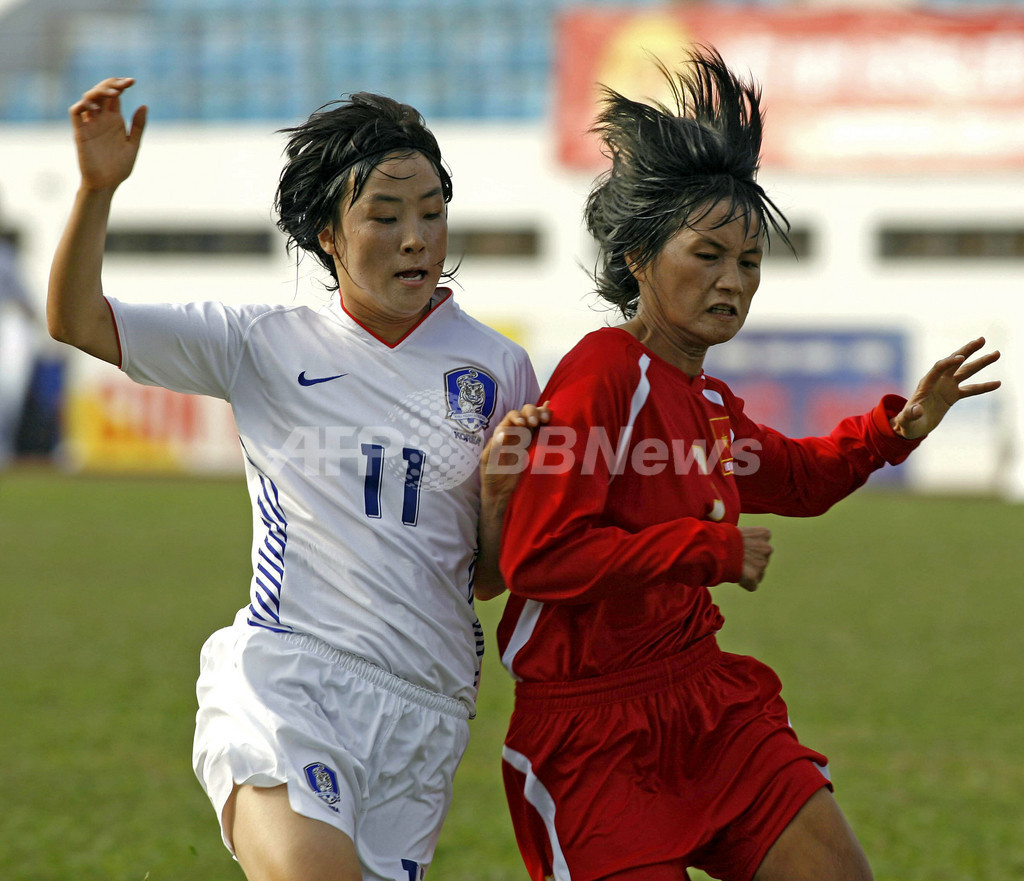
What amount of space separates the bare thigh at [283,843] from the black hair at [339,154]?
4.00 feet

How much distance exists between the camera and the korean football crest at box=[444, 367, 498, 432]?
2.81 meters

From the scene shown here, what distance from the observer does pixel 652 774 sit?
8.70 ft

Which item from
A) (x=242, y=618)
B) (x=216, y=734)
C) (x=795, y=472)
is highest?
(x=795, y=472)

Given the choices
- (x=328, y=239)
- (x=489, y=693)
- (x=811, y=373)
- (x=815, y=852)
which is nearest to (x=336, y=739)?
(x=815, y=852)

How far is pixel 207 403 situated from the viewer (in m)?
24.2

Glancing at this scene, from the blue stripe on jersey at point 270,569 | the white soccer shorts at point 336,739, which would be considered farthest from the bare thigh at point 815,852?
the blue stripe on jersey at point 270,569

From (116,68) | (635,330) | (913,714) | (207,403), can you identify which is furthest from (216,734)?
(116,68)

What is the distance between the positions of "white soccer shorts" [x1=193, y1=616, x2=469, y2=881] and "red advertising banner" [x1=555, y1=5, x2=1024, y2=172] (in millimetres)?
22234

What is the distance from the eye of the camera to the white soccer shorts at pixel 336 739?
2510 mm

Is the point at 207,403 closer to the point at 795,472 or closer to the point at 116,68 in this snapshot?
the point at 116,68

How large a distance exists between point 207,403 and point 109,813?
18987 mm

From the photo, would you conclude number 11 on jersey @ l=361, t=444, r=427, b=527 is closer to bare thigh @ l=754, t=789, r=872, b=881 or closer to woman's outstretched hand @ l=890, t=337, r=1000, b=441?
bare thigh @ l=754, t=789, r=872, b=881

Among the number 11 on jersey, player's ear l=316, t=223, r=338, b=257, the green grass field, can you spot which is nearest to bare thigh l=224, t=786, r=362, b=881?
the number 11 on jersey

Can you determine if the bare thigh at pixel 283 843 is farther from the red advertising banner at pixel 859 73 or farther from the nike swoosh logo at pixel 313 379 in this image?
the red advertising banner at pixel 859 73
